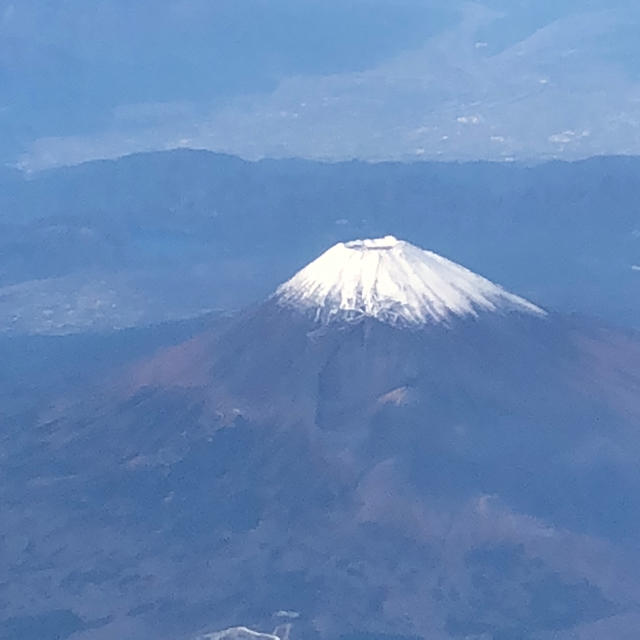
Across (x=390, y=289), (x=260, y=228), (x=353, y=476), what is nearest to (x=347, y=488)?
(x=353, y=476)

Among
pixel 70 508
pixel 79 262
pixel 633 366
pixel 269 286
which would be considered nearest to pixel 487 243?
pixel 269 286

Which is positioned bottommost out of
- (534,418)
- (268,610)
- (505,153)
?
(268,610)

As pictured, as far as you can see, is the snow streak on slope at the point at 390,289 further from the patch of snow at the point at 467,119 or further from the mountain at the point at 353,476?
the patch of snow at the point at 467,119

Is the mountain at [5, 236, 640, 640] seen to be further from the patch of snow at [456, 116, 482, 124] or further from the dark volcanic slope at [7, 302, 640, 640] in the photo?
the patch of snow at [456, 116, 482, 124]

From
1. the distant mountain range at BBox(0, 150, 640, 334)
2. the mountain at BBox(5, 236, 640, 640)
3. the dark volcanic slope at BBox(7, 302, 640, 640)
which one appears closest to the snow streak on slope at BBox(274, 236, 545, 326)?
the mountain at BBox(5, 236, 640, 640)

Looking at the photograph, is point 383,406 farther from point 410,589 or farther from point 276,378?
point 410,589

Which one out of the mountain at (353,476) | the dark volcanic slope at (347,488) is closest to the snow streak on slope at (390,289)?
the mountain at (353,476)

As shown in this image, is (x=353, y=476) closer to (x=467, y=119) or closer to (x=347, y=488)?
(x=347, y=488)
